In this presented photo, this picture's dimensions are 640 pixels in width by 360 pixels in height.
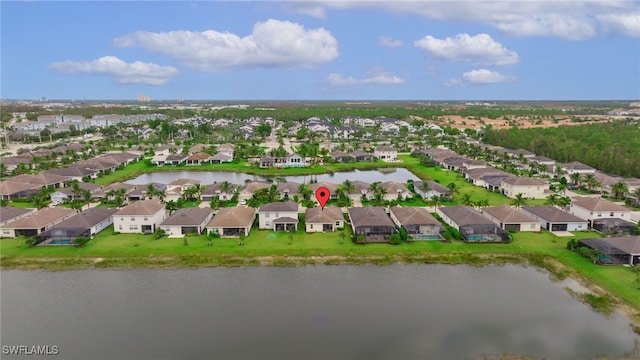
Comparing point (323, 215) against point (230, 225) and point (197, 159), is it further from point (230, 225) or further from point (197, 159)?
point (197, 159)

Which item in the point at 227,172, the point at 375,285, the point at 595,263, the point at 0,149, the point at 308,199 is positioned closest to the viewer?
the point at 375,285

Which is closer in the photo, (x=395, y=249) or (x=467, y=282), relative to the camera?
(x=467, y=282)

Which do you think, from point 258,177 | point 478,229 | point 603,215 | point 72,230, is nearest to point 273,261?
point 72,230

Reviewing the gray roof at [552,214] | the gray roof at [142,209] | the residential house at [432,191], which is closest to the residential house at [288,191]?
the gray roof at [142,209]

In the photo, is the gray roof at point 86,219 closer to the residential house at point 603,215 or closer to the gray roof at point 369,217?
the gray roof at point 369,217

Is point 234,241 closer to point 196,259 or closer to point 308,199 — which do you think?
point 196,259

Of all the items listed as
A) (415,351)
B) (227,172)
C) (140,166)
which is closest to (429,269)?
(415,351)

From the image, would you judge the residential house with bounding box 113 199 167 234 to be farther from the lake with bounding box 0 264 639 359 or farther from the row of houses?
the row of houses
